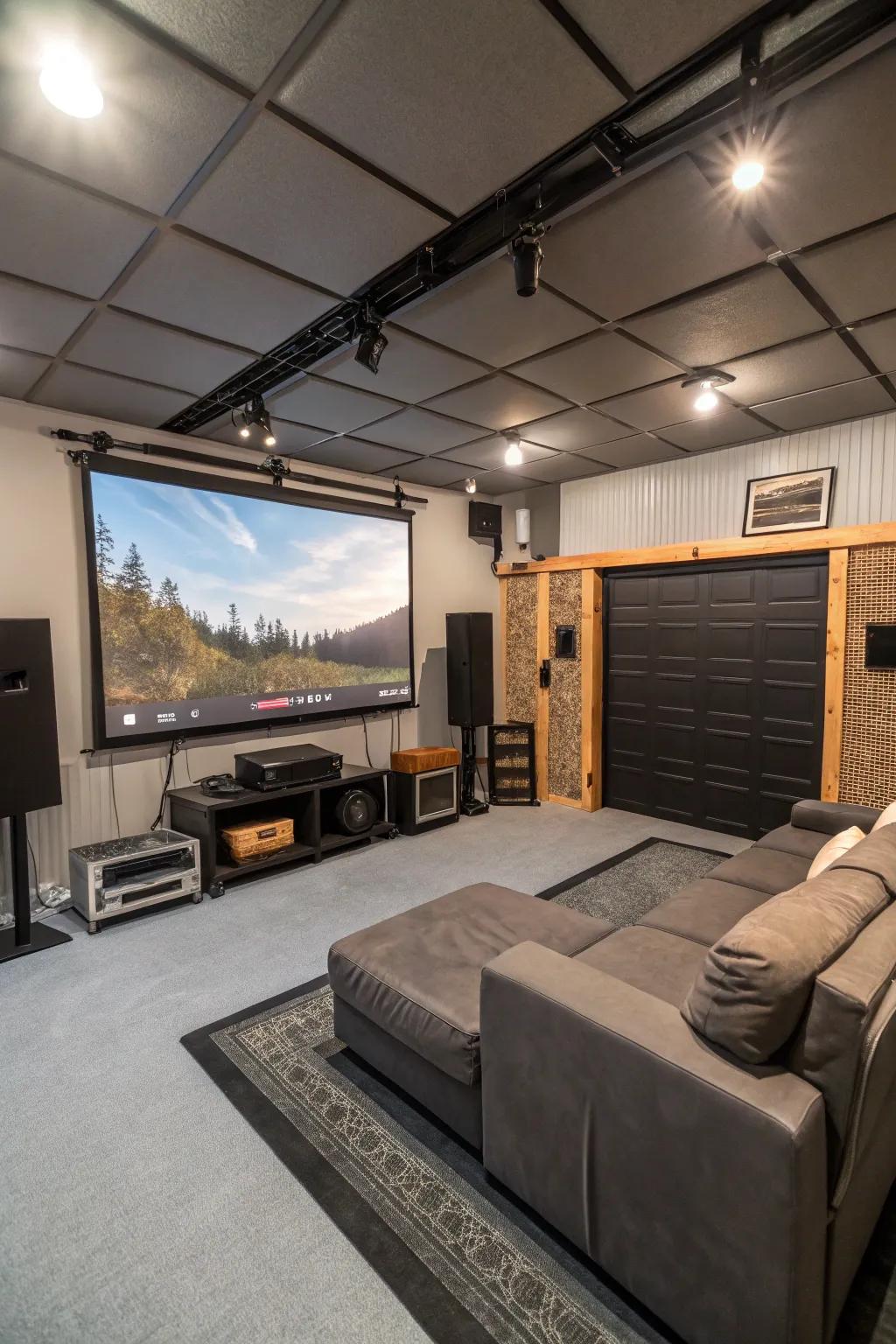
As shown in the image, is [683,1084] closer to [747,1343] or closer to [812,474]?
[747,1343]

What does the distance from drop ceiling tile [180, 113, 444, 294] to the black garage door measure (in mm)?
3411

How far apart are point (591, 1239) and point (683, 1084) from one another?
0.52 m

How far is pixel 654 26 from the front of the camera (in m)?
1.35

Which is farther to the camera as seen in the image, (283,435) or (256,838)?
(283,435)

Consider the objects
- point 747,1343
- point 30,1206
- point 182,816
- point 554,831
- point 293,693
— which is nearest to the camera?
point 747,1343

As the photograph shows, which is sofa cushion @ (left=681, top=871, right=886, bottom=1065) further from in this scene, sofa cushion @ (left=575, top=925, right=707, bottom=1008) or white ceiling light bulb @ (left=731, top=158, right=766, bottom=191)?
white ceiling light bulb @ (left=731, top=158, right=766, bottom=191)

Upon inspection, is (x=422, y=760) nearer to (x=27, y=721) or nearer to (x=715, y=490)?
(x=27, y=721)

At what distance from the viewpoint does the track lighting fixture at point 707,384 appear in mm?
3127

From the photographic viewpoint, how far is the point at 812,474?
163 inches

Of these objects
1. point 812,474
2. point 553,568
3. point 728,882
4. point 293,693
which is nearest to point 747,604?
point 812,474

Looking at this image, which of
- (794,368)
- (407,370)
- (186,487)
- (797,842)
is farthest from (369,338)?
(797,842)

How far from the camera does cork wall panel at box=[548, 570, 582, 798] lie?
541cm

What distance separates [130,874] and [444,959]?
212cm

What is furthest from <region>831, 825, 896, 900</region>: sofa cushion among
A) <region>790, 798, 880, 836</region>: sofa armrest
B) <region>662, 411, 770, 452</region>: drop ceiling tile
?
<region>662, 411, 770, 452</region>: drop ceiling tile
